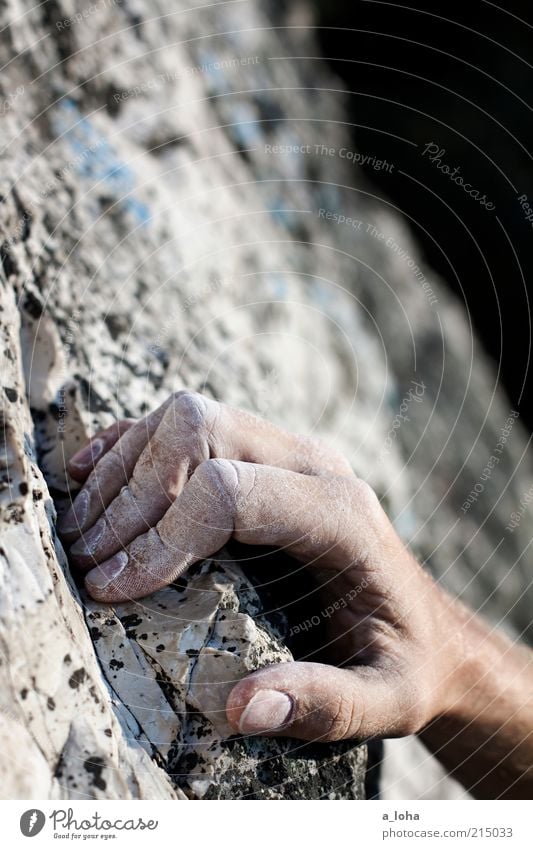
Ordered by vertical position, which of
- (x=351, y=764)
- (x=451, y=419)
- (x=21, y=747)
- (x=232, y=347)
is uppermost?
(x=451, y=419)

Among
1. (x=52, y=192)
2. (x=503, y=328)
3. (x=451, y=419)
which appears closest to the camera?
(x=52, y=192)

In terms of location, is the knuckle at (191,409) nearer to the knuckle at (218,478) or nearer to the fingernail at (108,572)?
the knuckle at (218,478)

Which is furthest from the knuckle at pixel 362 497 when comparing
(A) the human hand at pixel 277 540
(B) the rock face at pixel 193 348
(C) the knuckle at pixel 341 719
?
(C) the knuckle at pixel 341 719

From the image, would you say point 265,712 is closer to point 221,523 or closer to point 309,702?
point 309,702

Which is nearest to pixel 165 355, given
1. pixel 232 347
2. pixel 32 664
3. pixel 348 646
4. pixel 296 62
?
pixel 232 347

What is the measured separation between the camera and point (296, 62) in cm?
279

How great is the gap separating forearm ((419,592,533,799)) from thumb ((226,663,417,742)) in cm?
31

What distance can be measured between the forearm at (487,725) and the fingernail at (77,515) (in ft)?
2.31

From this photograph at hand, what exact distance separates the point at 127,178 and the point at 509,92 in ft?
8.83

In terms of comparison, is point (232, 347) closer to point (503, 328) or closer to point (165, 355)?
point (165, 355)

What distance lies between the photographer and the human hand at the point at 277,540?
104 cm

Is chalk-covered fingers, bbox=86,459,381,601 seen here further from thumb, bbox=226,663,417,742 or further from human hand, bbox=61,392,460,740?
thumb, bbox=226,663,417,742

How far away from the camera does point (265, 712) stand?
3.28 feet

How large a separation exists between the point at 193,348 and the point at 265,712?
3.08ft
